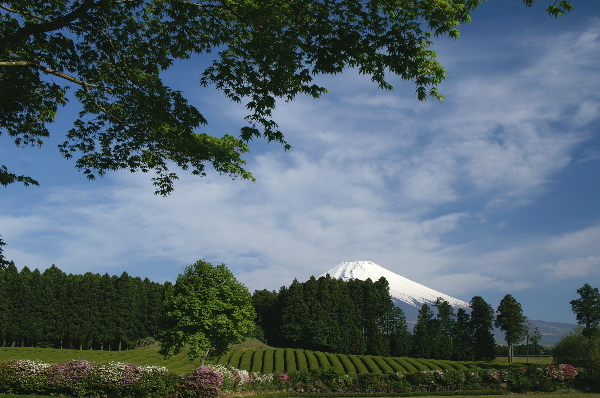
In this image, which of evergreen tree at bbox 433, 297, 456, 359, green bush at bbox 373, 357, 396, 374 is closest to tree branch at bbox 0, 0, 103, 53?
green bush at bbox 373, 357, 396, 374

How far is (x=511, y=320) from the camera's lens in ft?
229

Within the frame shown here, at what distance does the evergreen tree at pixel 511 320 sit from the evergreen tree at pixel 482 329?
5.60 feet

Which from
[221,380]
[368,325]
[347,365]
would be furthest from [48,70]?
[368,325]

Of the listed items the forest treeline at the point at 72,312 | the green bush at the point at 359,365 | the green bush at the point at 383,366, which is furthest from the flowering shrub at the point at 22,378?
the forest treeline at the point at 72,312

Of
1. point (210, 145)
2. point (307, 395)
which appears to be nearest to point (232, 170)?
point (210, 145)

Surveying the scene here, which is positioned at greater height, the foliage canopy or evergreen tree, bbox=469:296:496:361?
the foliage canopy

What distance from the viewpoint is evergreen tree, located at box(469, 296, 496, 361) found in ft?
228

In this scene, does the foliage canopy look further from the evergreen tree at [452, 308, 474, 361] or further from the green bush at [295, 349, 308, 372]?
the evergreen tree at [452, 308, 474, 361]

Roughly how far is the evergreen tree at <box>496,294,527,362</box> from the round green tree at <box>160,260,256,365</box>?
53028mm

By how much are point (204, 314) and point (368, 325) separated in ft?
159

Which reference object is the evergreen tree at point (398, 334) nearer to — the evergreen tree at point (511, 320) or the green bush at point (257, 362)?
the evergreen tree at point (511, 320)

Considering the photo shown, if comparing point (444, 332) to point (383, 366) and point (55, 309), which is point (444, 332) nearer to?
point (383, 366)

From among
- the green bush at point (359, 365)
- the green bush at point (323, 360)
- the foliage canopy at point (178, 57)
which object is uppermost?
the foliage canopy at point (178, 57)

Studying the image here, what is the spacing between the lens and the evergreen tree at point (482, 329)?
69.4 metres
